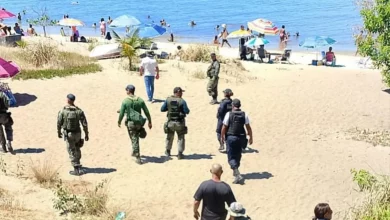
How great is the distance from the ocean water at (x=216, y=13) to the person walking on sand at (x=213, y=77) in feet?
63.4

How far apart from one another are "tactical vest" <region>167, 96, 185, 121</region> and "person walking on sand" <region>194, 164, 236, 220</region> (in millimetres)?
3848

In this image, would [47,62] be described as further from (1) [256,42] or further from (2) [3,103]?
(1) [256,42]

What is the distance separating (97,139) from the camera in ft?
40.8

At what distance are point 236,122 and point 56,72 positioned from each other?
9796mm

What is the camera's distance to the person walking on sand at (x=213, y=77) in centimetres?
1482

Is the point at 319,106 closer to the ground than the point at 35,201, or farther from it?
closer to the ground

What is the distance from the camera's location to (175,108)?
10.4m

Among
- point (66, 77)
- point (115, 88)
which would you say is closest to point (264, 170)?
point (115, 88)

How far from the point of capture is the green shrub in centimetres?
1710

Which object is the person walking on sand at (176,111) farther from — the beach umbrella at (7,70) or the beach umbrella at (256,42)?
the beach umbrella at (256,42)

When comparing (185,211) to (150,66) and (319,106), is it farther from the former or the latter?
(319,106)

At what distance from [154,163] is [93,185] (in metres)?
1.71

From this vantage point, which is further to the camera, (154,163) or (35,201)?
(154,163)

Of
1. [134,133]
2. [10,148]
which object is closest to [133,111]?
[134,133]
